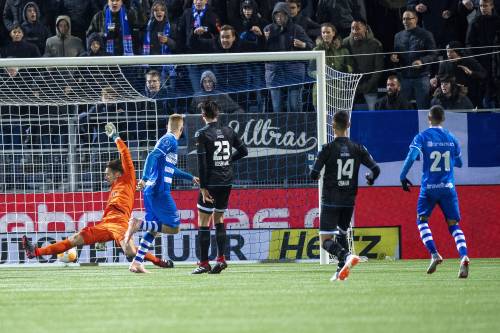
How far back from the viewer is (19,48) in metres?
20.7

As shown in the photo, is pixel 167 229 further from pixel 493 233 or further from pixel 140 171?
pixel 493 233

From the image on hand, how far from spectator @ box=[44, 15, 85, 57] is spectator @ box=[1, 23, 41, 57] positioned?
256 millimetres

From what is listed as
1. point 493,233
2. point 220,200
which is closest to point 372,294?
point 220,200

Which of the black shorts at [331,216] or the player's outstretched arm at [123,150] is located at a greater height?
the player's outstretched arm at [123,150]

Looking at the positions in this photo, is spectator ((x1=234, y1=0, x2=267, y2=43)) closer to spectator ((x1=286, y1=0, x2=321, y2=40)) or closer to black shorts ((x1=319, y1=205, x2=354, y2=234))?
spectator ((x1=286, y1=0, x2=321, y2=40))

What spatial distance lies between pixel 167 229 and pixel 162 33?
646 cm

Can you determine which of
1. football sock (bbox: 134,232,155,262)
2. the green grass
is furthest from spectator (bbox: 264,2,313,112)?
the green grass

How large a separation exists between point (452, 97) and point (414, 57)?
1.31m

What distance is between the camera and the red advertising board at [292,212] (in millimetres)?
18188

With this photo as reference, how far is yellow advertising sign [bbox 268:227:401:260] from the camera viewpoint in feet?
60.1

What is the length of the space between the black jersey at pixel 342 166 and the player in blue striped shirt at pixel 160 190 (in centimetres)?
255

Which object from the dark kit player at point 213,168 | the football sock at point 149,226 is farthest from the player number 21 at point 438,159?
the football sock at point 149,226

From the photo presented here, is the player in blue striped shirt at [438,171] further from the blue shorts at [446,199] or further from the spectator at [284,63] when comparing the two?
the spectator at [284,63]

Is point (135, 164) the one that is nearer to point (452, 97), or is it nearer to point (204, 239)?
point (204, 239)
